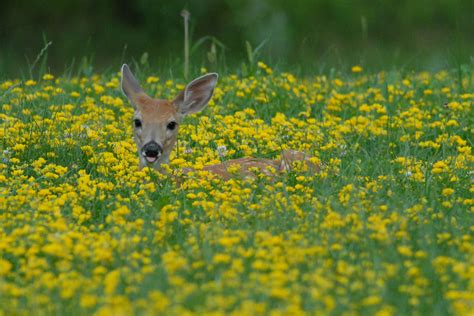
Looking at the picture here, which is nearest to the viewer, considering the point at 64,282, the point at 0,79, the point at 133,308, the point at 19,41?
the point at 133,308

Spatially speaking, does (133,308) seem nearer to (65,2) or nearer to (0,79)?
(0,79)

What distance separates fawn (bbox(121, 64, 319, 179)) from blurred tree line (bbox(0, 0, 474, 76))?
328 inches

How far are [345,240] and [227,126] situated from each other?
110 inches

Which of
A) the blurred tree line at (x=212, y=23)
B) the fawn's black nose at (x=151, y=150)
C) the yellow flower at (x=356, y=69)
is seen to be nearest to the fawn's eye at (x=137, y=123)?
the fawn's black nose at (x=151, y=150)

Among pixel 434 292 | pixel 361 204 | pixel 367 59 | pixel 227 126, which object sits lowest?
pixel 434 292

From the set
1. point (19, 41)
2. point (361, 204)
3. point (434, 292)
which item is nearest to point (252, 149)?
point (361, 204)

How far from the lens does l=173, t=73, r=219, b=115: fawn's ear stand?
25.6 feet

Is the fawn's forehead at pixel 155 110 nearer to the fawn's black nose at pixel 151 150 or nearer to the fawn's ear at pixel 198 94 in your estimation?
the fawn's ear at pixel 198 94

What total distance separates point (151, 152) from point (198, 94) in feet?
3.12

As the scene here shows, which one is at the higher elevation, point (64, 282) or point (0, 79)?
point (0, 79)

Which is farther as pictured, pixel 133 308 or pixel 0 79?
pixel 0 79

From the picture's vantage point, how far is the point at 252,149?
24.7ft

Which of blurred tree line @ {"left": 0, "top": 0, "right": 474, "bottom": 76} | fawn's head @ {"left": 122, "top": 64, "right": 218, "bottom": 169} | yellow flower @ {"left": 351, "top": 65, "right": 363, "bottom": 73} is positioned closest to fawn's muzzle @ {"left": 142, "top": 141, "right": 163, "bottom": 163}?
fawn's head @ {"left": 122, "top": 64, "right": 218, "bottom": 169}

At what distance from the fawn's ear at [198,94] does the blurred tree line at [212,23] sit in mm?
8279
